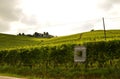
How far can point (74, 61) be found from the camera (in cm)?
2847

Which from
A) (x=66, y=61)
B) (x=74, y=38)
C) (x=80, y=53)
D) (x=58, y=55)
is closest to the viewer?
(x=80, y=53)

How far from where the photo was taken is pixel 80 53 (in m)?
27.5

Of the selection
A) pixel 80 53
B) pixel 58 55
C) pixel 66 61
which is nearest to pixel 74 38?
pixel 58 55

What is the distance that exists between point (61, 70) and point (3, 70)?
9.61 metres

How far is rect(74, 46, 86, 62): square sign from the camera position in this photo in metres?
27.4

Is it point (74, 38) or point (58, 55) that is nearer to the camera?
point (58, 55)

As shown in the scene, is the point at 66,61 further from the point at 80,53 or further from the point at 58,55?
the point at 80,53

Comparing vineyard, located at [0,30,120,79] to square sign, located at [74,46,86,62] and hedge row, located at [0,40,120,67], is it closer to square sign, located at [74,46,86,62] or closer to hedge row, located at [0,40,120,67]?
hedge row, located at [0,40,120,67]

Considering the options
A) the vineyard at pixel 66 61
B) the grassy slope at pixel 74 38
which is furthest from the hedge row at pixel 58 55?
the grassy slope at pixel 74 38

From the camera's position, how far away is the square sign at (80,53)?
27.4 m

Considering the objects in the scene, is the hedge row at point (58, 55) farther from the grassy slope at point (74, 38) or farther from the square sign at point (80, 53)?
the grassy slope at point (74, 38)

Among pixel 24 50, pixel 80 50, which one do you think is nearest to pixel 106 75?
pixel 80 50

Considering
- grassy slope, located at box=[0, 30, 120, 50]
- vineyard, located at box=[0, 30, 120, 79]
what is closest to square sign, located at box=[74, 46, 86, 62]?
vineyard, located at box=[0, 30, 120, 79]

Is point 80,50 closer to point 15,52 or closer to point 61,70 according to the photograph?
point 61,70
